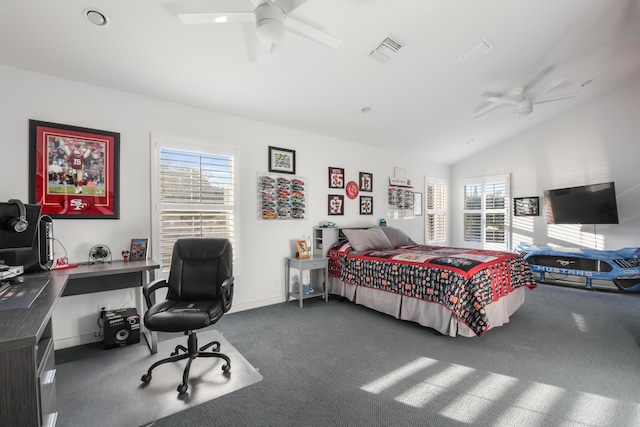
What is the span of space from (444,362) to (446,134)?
4.09 meters

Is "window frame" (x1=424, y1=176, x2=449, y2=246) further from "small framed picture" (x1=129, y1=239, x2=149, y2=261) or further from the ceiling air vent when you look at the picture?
"small framed picture" (x1=129, y1=239, x2=149, y2=261)

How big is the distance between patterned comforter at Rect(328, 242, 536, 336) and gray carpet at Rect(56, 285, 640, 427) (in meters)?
0.37

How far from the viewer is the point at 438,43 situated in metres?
2.86

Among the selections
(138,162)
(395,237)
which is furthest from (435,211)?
(138,162)

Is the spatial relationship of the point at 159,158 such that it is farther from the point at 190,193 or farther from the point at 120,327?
the point at 120,327

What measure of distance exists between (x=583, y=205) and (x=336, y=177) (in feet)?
13.6

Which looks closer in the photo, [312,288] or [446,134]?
[312,288]

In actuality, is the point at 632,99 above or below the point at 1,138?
above

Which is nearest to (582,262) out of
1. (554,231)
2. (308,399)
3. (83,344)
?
(554,231)

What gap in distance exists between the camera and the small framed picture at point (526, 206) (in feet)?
18.3

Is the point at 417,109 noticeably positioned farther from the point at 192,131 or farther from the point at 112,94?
the point at 112,94

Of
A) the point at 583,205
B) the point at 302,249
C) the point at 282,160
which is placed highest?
the point at 282,160

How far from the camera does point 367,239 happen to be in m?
4.21

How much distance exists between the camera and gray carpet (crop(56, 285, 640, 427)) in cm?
178
